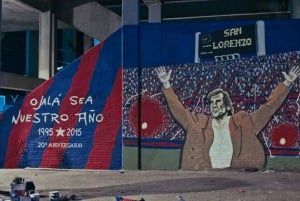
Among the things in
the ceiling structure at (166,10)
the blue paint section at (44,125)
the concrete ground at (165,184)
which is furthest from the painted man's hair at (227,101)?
the ceiling structure at (166,10)

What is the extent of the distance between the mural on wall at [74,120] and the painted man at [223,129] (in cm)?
179

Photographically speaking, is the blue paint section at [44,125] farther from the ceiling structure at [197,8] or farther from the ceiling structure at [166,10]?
the ceiling structure at [197,8]

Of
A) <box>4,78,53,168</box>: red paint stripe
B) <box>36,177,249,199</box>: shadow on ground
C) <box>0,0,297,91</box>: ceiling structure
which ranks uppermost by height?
<box>0,0,297,91</box>: ceiling structure

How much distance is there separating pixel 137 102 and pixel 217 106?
2345 mm

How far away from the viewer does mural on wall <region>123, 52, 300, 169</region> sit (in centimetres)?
1374

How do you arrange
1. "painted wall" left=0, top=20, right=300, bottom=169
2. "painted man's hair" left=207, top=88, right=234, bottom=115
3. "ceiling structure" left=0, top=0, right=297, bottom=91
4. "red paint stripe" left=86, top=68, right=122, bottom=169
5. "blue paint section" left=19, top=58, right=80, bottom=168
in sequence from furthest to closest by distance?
"ceiling structure" left=0, top=0, right=297, bottom=91, "blue paint section" left=19, top=58, right=80, bottom=168, "red paint stripe" left=86, top=68, right=122, bottom=169, "painted man's hair" left=207, top=88, right=234, bottom=115, "painted wall" left=0, top=20, right=300, bottom=169

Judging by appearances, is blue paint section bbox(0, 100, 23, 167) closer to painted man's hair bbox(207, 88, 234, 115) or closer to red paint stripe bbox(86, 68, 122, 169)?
red paint stripe bbox(86, 68, 122, 169)

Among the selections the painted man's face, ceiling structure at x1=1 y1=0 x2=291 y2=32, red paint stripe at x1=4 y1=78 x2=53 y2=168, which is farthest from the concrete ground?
ceiling structure at x1=1 y1=0 x2=291 y2=32

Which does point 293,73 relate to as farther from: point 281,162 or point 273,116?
point 281,162

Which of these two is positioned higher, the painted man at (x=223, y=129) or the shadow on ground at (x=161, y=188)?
the painted man at (x=223, y=129)

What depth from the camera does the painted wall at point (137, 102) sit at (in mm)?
13867

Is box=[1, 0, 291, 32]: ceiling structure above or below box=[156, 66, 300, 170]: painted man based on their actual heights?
above

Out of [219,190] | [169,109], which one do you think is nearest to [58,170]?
[169,109]

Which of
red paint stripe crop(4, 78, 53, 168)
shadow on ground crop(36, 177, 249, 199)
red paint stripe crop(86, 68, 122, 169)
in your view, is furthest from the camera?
red paint stripe crop(4, 78, 53, 168)
